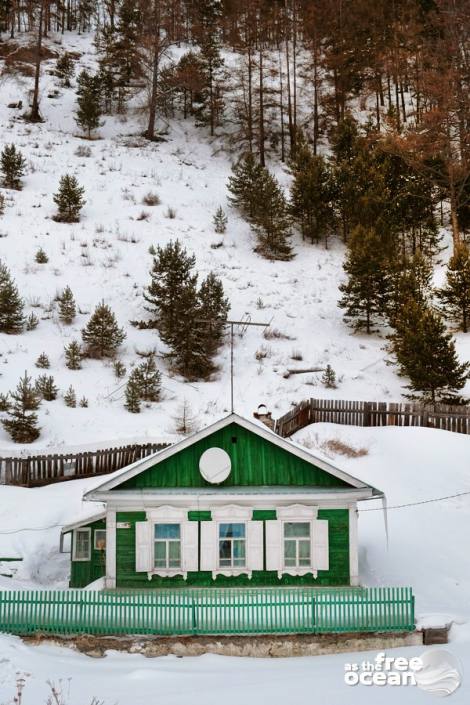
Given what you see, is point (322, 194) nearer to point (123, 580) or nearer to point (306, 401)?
point (306, 401)

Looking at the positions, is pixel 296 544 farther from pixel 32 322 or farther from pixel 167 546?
pixel 32 322

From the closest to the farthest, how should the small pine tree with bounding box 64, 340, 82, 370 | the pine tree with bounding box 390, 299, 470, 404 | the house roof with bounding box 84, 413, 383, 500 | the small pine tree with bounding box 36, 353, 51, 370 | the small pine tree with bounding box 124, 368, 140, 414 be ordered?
the house roof with bounding box 84, 413, 383, 500 → the pine tree with bounding box 390, 299, 470, 404 → the small pine tree with bounding box 124, 368, 140, 414 → the small pine tree with bounding box 36, 353, 51, 370 → the small pine tree with bounding box 64, 340, 82, 370

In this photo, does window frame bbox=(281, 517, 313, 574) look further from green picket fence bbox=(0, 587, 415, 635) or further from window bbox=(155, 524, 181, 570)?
window bbox=(155, 524, 181, 570)

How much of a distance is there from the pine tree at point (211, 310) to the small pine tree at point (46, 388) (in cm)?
774

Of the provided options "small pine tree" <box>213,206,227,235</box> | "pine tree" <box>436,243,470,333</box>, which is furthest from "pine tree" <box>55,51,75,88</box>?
"pine tree" <box>436,243,470,333</box>

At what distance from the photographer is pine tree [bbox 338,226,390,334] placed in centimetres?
2972

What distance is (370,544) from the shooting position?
17.3 meters

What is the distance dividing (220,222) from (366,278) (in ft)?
43.1

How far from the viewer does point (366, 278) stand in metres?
30.0

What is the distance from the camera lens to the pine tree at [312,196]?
1471 inches

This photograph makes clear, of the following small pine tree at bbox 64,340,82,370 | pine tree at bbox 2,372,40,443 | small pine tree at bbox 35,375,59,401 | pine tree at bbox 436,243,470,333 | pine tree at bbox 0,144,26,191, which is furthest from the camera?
pine tree at bbox 0,144,26,191

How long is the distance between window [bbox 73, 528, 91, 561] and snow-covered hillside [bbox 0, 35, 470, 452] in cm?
746

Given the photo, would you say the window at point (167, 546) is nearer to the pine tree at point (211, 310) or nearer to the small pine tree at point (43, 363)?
the small pine tree at point (43, 363)

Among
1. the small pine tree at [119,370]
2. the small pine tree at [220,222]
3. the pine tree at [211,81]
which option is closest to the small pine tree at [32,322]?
the small pine tree at [119,370]
